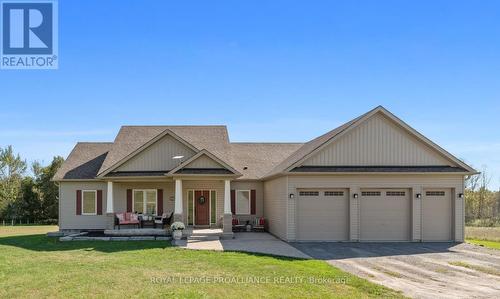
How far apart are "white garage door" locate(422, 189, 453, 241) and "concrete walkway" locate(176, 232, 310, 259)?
6.43 meters

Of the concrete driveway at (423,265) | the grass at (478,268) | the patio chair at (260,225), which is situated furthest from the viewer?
the patio chair at (260,225)

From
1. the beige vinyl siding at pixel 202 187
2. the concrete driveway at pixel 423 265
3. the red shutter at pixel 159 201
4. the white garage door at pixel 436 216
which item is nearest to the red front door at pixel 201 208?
the beige vinyl siding at pixel 202 187

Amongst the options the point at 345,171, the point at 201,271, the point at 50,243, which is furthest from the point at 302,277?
the point at 50,243

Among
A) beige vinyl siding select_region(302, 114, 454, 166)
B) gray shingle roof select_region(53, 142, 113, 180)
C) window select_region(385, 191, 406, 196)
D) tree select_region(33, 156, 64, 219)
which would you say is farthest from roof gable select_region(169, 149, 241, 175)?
tree select_region(33, 156, 64, 219)

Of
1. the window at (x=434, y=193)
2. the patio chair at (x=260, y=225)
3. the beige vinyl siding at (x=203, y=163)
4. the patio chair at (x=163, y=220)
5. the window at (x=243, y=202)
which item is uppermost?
the beige vinyl siding at (x=203, y=163)

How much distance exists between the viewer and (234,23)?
16422mm

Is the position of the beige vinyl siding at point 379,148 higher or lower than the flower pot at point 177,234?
higher

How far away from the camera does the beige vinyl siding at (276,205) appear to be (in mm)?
19047

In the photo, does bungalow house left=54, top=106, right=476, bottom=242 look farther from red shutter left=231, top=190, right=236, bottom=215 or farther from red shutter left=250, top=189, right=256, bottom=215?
red shutter left=231, top=190, right=236, bottom=215

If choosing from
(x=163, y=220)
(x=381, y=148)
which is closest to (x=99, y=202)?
(x=163, y=220)

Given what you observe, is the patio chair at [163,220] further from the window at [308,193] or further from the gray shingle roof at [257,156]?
the window at [308,193]

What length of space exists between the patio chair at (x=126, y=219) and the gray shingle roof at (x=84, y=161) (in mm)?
3279

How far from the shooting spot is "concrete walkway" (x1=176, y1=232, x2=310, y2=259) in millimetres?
15211

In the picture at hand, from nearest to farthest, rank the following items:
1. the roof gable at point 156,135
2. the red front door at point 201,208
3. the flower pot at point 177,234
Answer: the flower pot at point 177,234
the red front door at point 201,208
the roof gable at point 156,135
